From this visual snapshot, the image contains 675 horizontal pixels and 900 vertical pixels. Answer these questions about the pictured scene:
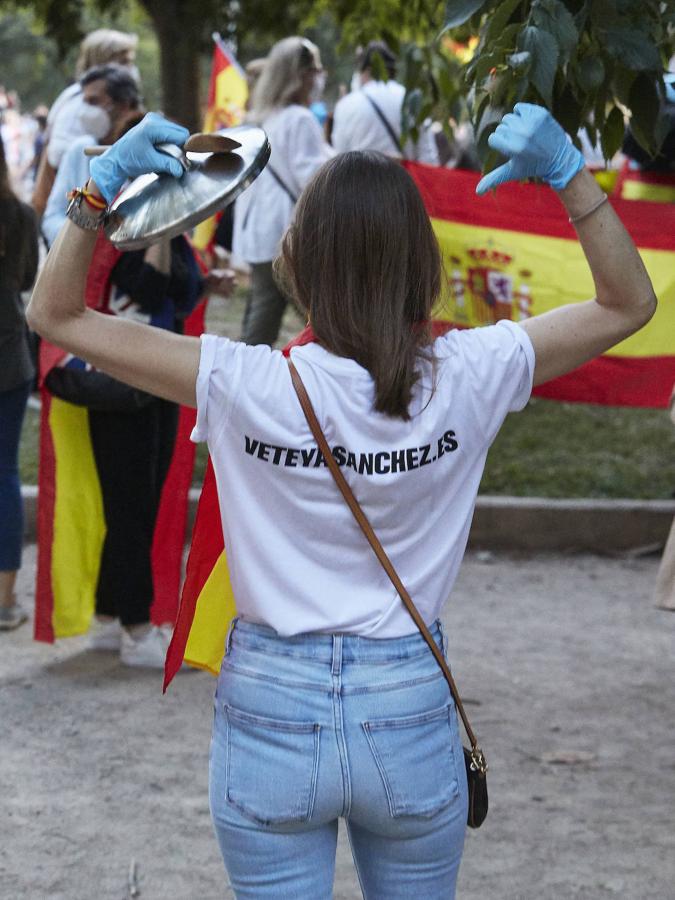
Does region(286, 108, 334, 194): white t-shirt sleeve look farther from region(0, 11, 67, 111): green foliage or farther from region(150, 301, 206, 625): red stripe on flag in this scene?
region(0, 11, 67, 111): green foliage

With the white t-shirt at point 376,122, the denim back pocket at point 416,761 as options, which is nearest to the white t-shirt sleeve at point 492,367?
the denim back pocket at point 416,761

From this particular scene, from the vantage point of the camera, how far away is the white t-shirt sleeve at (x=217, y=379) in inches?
81.1

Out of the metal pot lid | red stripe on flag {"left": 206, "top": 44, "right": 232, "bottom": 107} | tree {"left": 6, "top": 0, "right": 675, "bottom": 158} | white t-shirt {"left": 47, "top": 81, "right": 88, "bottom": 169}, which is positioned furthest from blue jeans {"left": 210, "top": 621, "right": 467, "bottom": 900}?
red stripe on flag {"left": 206, "top": 44, "right": 232, "bottom": 107}

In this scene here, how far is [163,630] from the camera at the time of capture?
521 centimetres

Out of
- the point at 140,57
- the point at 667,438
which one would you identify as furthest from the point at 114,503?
the point at 140,57

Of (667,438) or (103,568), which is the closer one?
(103,568)

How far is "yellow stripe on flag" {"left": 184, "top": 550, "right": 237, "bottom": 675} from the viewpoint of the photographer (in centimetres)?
258

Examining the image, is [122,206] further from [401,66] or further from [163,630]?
[163,630]

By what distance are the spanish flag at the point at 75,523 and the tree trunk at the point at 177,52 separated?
917 centimetres

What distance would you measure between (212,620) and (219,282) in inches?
99.4

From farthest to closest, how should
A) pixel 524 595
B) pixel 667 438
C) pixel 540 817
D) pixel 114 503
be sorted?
1. pixel 667 438
2. pixel 524 595
3. pixel 114 503
4. pixel 540 817

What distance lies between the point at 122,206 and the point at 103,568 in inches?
130

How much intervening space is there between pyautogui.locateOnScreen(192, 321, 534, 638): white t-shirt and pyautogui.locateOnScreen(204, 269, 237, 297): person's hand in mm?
2906

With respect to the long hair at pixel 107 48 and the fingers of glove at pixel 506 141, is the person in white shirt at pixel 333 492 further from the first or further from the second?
the long hair at pixel 107 48
